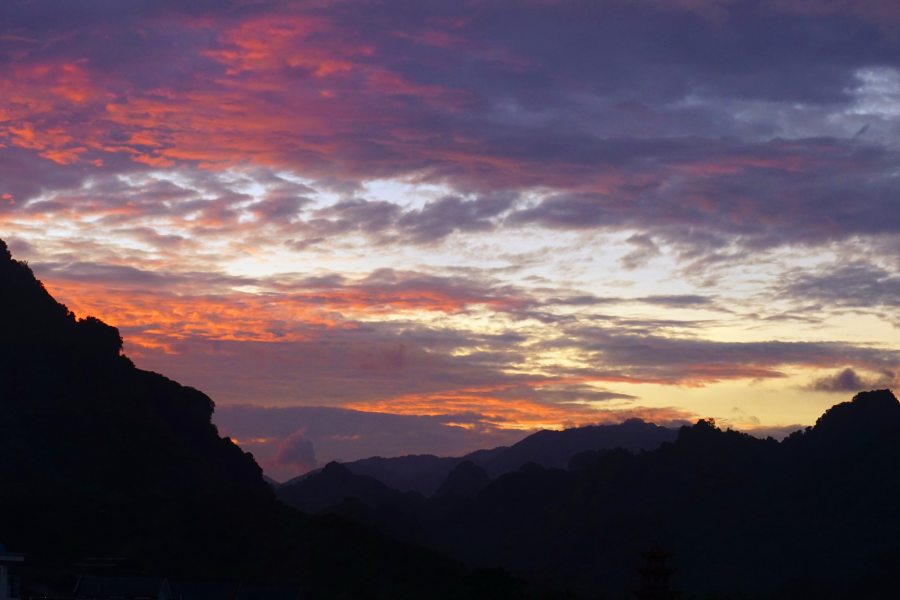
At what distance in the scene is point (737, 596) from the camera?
148m

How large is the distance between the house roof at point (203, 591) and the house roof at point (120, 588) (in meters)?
6.19

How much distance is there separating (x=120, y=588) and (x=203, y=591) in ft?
A: 36.0

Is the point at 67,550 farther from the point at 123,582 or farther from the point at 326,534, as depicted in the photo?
the point at 123,582

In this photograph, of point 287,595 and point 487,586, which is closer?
point 287,595

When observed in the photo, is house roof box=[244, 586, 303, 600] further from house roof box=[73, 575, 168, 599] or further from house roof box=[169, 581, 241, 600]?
house roof box=[73, 575, 168, 599]

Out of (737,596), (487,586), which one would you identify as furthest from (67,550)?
(737,596)

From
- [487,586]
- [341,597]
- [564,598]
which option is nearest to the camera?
[487,586]

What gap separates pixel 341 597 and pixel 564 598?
44397 mm

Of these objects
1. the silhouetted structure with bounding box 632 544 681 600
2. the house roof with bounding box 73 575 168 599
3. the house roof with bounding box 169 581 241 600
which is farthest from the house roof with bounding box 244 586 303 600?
the silhouetted structure with bounding box 632 544 681 600

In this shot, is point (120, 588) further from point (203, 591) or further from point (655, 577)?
point (655, 577)

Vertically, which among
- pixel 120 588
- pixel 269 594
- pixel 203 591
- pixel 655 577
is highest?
pixel 655 577

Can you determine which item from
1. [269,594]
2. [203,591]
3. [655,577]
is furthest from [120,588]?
[655,577]

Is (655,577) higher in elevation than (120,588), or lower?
higher

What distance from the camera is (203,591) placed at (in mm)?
106125
